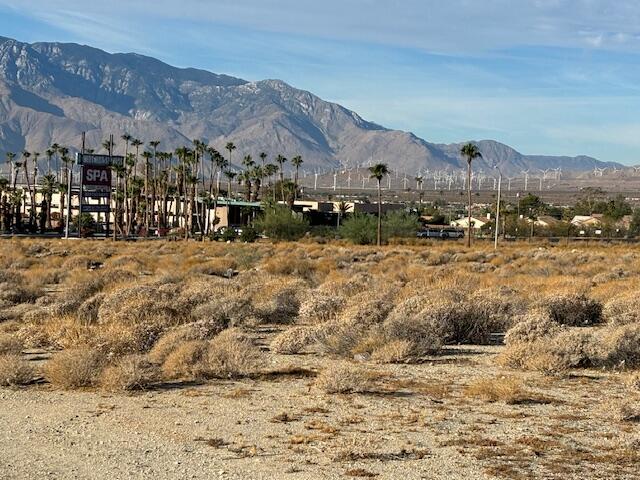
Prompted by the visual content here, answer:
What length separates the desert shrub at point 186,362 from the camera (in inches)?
588

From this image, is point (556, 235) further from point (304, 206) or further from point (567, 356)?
point (567, 356)

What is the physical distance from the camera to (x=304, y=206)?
120 meters

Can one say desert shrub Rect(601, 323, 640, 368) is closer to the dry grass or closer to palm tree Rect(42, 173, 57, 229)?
the dry grass

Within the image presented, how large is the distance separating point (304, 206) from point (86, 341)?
4078 inches

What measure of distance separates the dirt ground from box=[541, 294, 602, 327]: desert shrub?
6.59 metres

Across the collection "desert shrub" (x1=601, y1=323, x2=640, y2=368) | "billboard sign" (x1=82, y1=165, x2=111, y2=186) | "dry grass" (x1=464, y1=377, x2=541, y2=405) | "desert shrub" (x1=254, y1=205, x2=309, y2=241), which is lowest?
"desert shrub" (x1=254, y1=205, x2=309, y2=241)

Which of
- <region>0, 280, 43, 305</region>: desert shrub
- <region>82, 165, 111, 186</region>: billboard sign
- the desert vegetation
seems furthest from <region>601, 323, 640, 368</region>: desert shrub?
<region>82, 165, 111, 186</region>: billboard sign

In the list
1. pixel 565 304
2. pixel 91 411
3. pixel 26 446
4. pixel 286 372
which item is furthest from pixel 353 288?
pixel 26 446

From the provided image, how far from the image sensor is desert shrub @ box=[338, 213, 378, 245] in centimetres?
7562

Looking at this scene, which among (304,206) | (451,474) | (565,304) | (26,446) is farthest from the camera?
(304,206)

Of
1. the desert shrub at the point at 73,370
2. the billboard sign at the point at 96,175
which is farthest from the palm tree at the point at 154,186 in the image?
the desert shrub at the point at 73,370

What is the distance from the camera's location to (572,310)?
22156 mm

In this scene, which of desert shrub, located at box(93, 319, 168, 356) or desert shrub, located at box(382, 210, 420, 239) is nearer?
desert shrub, located at box(93, 319, 168, 356)

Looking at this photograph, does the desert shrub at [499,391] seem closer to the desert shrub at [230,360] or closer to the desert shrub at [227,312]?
the desert shrub at [230,360]
